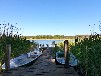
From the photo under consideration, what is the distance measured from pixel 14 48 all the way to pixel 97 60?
40.5ft

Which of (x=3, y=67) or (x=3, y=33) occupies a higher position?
(x=3, y=33)

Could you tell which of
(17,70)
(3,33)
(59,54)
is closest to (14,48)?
(3,33)

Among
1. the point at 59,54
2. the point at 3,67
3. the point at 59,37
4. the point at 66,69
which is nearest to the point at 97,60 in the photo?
the point at 66,69

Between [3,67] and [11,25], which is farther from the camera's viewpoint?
[11,25]

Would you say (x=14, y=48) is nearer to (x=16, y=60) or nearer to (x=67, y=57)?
(x=16, y=60)

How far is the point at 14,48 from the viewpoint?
80.6 ft

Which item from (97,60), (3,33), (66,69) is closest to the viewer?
(97,60)

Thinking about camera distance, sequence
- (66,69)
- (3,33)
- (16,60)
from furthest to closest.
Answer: (3,33) → (16,60) → (66,69)

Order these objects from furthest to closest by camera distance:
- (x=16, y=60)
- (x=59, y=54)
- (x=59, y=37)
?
(x=59, y=37) < (x=59, y=54) < (x=16, y=60)

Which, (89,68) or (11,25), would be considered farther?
(11,25)

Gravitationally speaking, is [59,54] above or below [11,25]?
below

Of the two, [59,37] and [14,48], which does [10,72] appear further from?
[59,37]

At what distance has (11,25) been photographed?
99.5 feet

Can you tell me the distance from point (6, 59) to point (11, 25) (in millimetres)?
13426
